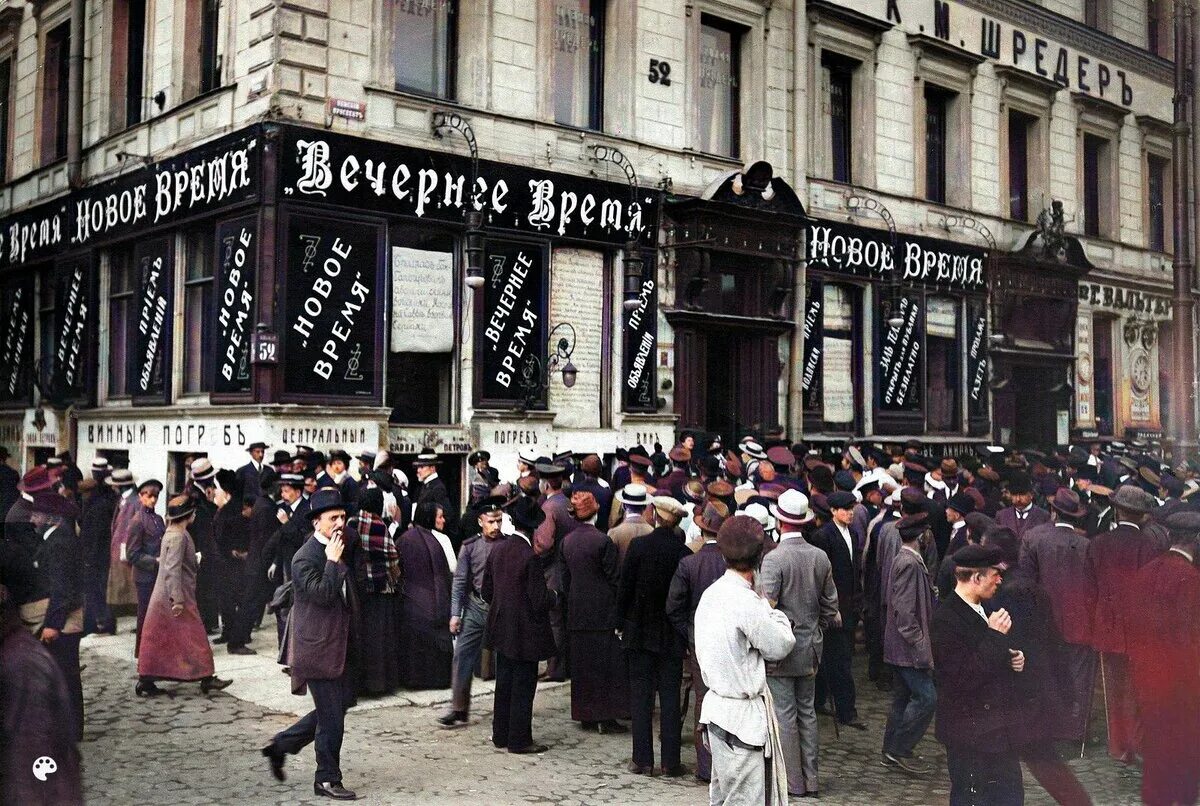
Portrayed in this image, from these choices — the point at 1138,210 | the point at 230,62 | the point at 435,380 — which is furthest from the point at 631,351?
the point at 1138,210

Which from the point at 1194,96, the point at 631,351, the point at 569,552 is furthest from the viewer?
the point at 1194,96

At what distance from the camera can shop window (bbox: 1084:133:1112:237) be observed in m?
28.1

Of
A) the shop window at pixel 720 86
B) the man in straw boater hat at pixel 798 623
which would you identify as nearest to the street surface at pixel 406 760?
the man in straw boater hat at pixel 798 623

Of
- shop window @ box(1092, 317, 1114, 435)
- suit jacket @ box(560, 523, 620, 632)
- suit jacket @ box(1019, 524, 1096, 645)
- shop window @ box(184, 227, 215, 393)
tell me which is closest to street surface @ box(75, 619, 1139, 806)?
suit jacket @ box(560, 523, 620, 632)

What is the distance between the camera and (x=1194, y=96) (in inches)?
A: 921

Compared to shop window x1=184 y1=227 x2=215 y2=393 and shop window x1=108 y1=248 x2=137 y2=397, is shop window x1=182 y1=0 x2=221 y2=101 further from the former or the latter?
shop window x1=108 y1=248 x2=137 y2=397

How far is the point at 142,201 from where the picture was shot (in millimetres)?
17250

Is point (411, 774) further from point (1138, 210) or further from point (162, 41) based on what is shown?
point (1138, 210)

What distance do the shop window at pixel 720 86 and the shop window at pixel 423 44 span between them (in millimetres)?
5076

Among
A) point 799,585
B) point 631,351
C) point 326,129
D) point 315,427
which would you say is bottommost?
point 799,585

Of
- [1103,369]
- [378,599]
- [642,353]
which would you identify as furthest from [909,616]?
[1103,369]

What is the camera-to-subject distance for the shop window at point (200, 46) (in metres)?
16.6

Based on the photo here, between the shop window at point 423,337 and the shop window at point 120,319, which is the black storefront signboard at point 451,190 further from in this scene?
the shop window at point 120,319

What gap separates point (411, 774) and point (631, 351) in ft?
36.0
